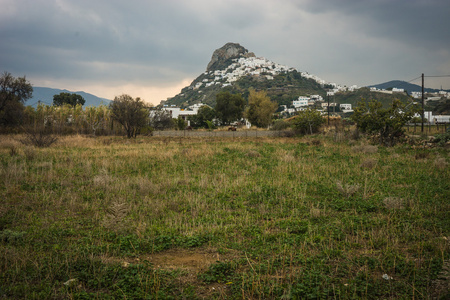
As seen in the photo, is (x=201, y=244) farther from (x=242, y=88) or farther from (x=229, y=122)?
(x=242, y=88)

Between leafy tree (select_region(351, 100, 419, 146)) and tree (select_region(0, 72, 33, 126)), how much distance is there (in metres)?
37.3

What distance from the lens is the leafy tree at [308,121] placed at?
3738 centimetres

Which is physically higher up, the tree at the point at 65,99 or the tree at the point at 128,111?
the tree at the point at 65,99

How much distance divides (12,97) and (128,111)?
13.5 m

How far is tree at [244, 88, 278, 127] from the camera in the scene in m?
59.7

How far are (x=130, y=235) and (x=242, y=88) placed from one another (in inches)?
7137

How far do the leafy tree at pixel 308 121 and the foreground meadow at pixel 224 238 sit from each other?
26733mm

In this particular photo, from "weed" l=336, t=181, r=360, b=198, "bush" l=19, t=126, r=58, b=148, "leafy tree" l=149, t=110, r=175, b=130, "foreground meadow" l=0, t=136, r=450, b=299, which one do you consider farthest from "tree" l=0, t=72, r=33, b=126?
"weed" l=336, t=181, r=360, b=198

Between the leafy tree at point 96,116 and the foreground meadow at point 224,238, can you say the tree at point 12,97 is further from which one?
the foreground meadow at point 224,238

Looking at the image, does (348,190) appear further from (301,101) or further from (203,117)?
(301,101)

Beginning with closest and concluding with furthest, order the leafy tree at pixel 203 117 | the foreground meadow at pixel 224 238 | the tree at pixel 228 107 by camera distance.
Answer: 1. the foreground meadow at pixel 224 238
2. the tree at pixel 228 107
3. the leafy tree at pixel 203 117

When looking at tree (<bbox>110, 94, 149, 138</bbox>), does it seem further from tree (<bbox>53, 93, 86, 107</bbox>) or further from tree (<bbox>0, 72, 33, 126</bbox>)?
tree (<bbox>53, 93, 86, 107</bbox>)

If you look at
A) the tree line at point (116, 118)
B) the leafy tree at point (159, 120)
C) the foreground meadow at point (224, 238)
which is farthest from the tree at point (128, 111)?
the foreground meadow at point (224, 238)

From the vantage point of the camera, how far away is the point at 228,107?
229 ft
